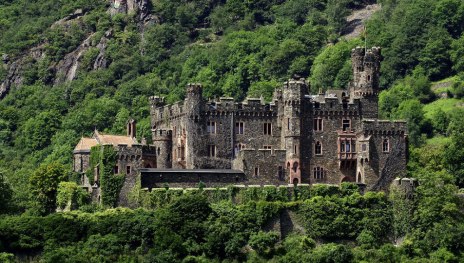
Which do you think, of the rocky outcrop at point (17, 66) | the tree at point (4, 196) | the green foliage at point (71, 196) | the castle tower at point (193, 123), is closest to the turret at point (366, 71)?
the castle tower at point (193, 123)

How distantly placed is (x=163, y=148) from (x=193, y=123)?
10.8 ft

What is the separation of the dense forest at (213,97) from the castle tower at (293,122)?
4127mm

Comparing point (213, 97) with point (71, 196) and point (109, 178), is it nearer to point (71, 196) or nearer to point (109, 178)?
point (71, 196)

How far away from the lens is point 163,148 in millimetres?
110375

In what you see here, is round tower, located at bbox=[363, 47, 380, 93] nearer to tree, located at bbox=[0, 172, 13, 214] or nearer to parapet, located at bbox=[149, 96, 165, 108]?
parapet, located at bbox=[149, 96, 165, 108]

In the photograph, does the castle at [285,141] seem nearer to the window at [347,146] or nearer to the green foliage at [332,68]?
the window at [347,146]

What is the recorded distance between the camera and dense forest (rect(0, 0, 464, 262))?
Result: 328 feet

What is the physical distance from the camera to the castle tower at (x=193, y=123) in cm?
10838

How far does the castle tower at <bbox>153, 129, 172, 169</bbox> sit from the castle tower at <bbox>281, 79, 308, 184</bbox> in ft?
27.8

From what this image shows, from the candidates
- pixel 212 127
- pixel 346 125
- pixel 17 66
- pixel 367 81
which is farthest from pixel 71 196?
pixel 17 66

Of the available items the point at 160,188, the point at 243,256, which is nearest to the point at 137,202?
the point at 160,188

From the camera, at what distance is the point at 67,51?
175875 millimetres

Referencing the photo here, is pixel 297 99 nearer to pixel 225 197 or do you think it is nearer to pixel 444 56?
pixel 225 197

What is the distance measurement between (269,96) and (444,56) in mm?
21035
